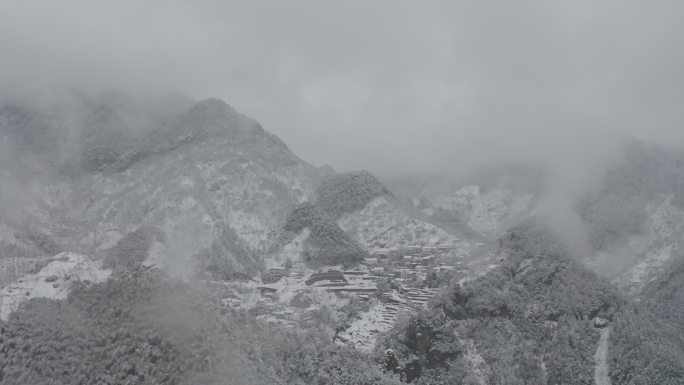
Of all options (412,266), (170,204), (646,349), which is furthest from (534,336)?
(170,204)

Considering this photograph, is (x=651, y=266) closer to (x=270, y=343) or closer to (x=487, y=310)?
(x=487, y=310)

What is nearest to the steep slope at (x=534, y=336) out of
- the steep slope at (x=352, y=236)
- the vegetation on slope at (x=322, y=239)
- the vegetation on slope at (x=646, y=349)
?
the vegetation on slope at (x=646, y=349)

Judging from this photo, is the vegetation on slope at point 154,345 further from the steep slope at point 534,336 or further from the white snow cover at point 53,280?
the steep slope at point 534,336

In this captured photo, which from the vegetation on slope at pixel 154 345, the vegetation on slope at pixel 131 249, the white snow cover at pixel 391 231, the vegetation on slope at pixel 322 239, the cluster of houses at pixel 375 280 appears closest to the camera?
the vegetation on slope at pixel 154 345

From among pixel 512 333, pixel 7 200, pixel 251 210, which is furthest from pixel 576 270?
pixel 7 200

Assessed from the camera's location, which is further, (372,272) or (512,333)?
(372,272)

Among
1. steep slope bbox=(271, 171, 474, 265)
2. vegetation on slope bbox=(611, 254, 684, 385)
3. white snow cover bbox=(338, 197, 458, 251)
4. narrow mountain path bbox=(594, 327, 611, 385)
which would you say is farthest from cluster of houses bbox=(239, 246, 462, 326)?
vegetation on slope bbox=(611, 254, 684, 385)
